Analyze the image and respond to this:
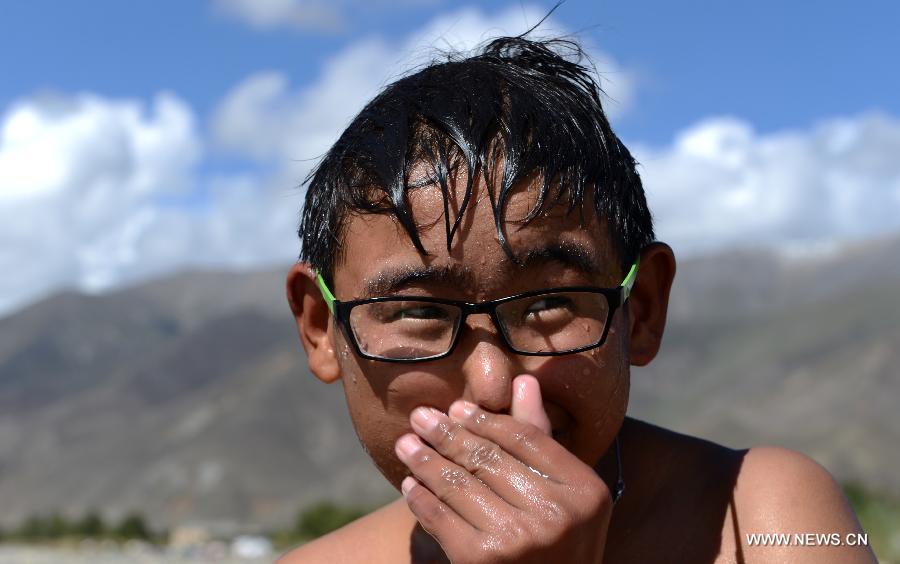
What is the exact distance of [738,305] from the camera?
101m

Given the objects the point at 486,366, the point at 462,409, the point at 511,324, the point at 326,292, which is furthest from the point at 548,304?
the point at 326,292

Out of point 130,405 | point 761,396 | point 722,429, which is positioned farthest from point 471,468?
point 130,405

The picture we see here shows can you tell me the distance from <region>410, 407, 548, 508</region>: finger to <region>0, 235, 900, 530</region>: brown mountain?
3623 centimetres

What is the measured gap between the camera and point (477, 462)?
7.69ft

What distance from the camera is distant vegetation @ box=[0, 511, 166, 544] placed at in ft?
102

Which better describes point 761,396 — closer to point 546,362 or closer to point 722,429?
point 722,429

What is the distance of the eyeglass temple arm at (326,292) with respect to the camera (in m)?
2.78

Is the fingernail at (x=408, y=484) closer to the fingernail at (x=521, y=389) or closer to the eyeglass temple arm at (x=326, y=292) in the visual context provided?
the fingernail at (x=521, y=389)

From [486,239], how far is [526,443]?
0.47m

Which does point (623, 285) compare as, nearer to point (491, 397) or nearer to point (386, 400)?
point (491, 397)

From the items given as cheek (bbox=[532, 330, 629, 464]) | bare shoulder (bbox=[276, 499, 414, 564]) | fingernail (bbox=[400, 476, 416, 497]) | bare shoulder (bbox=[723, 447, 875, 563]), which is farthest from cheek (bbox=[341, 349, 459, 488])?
bare shoulder (bbox=[723, 447, 875, 563])

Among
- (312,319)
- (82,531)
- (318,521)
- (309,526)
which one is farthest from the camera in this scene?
(82,531)

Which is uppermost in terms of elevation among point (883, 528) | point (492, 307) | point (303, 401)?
point (303, 401)

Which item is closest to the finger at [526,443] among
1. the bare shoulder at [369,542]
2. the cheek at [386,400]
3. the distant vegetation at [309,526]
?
the cheek at [386,400]
